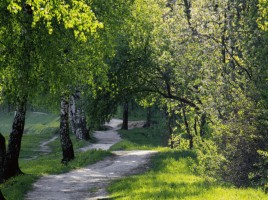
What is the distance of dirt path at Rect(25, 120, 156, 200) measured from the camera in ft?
52.0

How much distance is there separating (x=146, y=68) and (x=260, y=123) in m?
12.4

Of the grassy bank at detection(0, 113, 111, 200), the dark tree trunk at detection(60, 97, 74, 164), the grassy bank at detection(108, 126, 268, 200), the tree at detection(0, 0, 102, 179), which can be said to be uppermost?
the tree at detection(0, 0, 102, 179)

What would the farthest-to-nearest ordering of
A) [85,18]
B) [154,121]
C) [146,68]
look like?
[154,121], [146,68], [85,18]

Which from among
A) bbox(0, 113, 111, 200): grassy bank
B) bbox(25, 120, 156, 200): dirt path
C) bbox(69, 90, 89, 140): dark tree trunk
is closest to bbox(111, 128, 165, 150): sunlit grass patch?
bbox(69, 90, 89, 140): dark tree trunk

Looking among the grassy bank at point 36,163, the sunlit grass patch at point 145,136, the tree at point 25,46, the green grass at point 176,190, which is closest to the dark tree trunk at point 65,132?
the grassy bank at point 36,163

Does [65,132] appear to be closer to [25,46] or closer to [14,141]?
[14,141]

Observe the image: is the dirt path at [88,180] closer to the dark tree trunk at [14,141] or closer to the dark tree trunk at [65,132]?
the dark tree trunk at [14,141]

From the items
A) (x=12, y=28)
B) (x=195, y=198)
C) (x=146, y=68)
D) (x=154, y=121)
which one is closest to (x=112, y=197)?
(x=195, y=198)

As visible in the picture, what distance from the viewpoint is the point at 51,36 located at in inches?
574

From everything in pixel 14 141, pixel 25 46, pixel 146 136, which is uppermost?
pixel 25 46

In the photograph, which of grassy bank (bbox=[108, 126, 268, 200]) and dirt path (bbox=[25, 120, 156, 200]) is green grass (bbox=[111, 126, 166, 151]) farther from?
grassy bank (bbox=[108, 126, 268, 200])

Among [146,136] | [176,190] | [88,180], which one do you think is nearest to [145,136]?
[146,136]

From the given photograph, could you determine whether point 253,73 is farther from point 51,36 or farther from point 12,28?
point 12,28

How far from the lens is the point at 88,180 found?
1944cm
